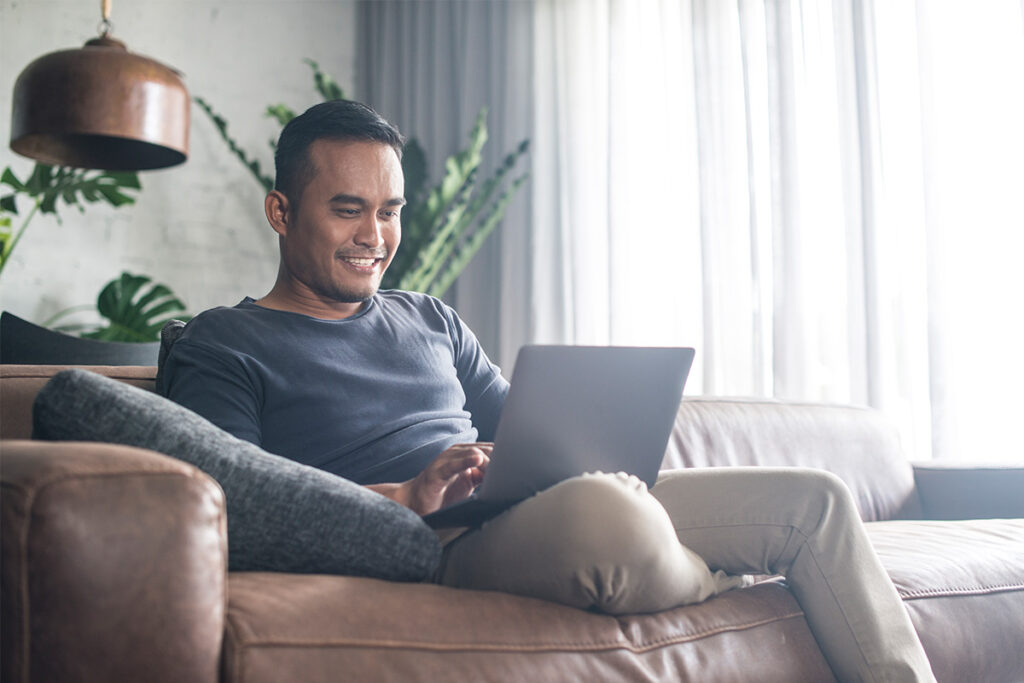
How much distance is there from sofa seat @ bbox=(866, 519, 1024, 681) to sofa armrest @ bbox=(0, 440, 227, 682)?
96 cm

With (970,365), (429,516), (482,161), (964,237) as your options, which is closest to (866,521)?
(970,365)

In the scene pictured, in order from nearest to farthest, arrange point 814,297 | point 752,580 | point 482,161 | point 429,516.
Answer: point 429,516 < point 752,580 < point 814,297 < point 482,161

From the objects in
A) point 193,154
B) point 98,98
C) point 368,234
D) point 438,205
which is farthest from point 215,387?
point 193,154

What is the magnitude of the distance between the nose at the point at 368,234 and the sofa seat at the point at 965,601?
0.95m

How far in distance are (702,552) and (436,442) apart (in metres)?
0.45

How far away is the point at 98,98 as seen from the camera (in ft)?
5.56

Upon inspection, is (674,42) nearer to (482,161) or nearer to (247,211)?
(482,161)

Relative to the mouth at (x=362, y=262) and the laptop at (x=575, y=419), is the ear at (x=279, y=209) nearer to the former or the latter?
the mouth at (x=362, y=262)

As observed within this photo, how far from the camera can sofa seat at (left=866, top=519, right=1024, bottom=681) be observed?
4.23ft

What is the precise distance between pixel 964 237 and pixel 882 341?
0.34m

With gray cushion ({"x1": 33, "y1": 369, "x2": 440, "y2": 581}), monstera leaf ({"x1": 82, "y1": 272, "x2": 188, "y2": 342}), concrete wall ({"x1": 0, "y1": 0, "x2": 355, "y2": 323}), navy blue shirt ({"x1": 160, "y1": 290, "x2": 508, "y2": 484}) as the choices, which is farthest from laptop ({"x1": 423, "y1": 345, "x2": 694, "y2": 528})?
concrete wall ({"x1": 0, "y1": 0, "x2": 355, "y2": 323})

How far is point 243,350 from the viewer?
1.38 m

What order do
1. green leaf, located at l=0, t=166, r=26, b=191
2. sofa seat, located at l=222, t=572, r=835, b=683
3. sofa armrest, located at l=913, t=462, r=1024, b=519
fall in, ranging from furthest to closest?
green leaf, located at l=0, t=166, r=26, b=191 < sofa armrest, located at l=913, t=462, r=1024, b=519 < sofa seat, located at l=222, t=572, r=835, b=683

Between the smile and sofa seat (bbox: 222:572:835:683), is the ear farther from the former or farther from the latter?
sofa seat (bbox: 222:572:835:683)
